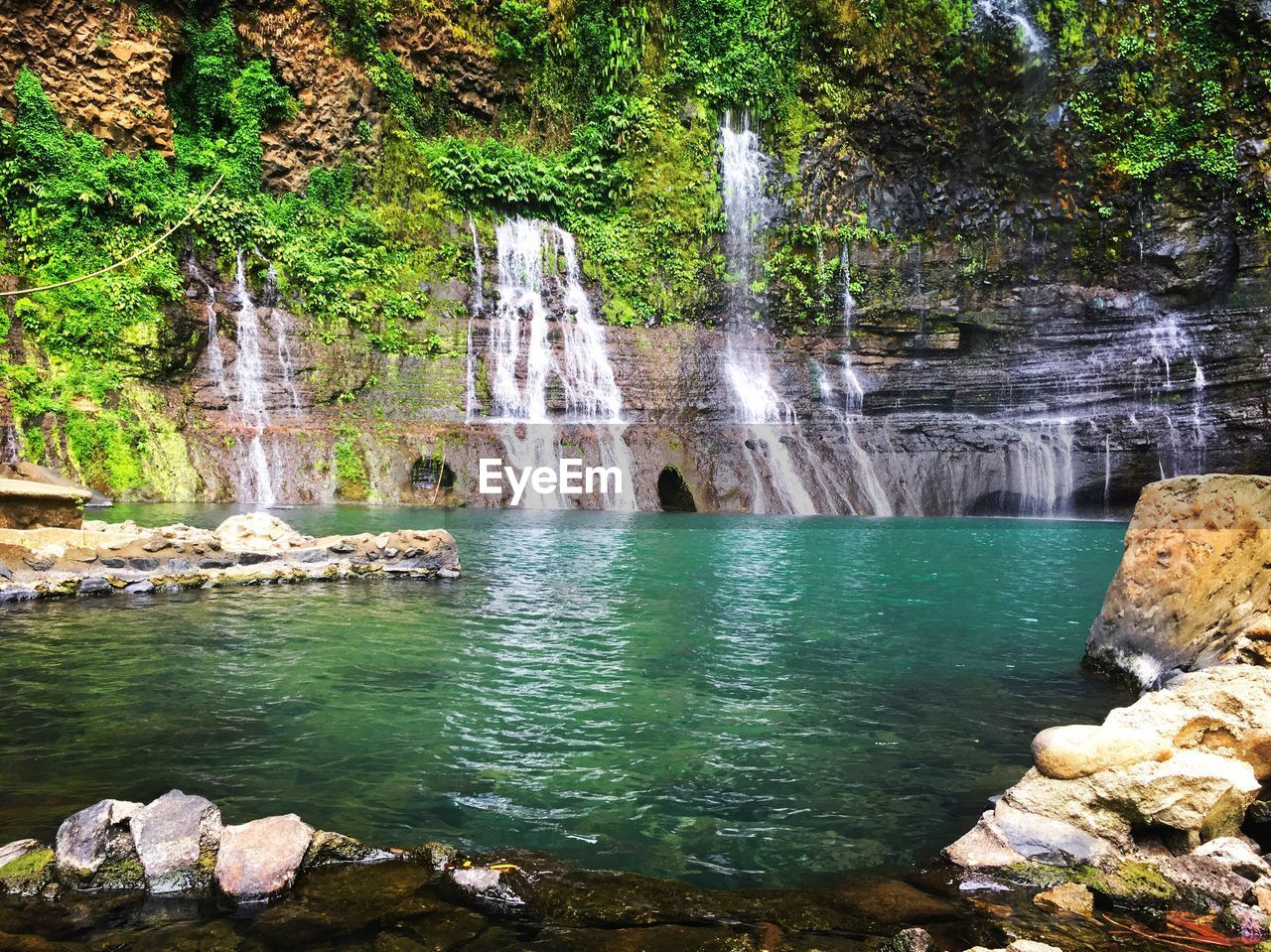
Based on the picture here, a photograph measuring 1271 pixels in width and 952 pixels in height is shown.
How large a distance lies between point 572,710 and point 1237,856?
408cm

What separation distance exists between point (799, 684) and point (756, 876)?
3.24 meters

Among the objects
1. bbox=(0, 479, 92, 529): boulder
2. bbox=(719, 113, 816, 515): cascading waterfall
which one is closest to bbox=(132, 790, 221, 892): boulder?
bbox=(0, 479, 92, 529): boulder

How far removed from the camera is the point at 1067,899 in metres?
3.63

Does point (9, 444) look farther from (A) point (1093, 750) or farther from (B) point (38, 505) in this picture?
(A) point (1093, 750)

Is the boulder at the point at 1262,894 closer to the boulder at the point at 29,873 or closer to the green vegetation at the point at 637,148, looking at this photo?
the boulder at the point at 29,873

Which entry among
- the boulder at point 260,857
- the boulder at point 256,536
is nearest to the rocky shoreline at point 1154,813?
the boulder at point 260,857

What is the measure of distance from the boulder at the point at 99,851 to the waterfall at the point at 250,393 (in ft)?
73.9

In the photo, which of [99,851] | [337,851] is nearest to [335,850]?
[337,851]

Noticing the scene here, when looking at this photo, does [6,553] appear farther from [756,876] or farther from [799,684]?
[756,876]

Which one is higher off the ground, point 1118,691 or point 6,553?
point 6,553

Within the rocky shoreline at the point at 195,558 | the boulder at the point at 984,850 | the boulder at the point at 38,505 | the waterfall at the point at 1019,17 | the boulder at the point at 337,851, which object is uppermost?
the waterfall at the point at 1019,17

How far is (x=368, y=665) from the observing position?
7.50m

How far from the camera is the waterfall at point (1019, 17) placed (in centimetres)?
3369

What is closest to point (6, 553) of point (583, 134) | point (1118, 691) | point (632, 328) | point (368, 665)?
point (368, 665)
